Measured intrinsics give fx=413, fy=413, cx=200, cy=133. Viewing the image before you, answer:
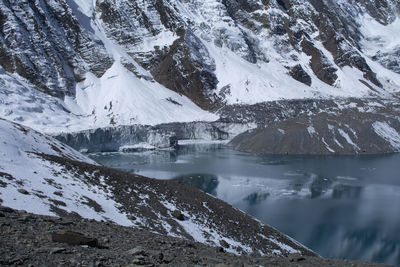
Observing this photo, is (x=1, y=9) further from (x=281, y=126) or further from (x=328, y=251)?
(x=328, y=251)

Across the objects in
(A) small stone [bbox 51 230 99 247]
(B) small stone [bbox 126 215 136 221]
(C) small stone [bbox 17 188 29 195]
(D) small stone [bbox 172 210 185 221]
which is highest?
(A) small stone [bbox 51 230 99 247]

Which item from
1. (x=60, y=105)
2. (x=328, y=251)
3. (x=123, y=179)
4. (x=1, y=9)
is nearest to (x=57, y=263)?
(x=123, y=179)

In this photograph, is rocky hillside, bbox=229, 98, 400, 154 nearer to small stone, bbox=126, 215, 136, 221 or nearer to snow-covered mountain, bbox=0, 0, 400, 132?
snow-covered mountain, bbox=0, 0, 400, 132

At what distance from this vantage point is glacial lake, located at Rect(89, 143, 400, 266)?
34.3m

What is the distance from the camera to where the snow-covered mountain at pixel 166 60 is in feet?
361

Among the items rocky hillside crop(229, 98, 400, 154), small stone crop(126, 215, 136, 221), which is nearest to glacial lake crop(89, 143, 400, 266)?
rocky hillside crop(229, 98, 400, 154)

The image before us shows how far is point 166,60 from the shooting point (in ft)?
463

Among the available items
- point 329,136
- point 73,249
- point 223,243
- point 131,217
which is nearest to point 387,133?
point 329,136

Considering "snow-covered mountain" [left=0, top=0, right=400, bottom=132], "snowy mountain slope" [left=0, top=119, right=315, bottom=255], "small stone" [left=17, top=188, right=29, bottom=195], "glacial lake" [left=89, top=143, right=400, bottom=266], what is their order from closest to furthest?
"small stone" [left=17, top=188, right=29, bottom=195]
"snowy mountain slope" [left=0, top=119, right=315, bottom=255]
"glacial lake" [left=89, top=143, right=400, bottom=266]
"snow-covered mountain" [left=0, top=0, right=400, bottom=132]

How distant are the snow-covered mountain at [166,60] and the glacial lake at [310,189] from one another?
22806mm

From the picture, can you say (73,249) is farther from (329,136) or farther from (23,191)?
(329,136)

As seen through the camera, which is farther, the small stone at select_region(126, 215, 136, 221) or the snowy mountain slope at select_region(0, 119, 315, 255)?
the small stone at select_region(126, 215, 136, 221)

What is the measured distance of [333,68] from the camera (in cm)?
16350

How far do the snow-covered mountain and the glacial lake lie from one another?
22.8 meters
